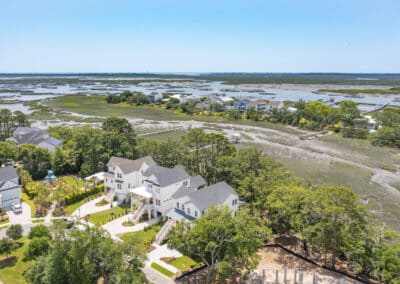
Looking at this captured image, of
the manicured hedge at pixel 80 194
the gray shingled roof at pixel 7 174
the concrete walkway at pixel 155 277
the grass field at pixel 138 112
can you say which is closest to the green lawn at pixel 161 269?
the concrete walkway at pixel 155 277

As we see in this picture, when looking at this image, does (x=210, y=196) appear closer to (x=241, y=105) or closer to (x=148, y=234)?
(x=148, y=234)

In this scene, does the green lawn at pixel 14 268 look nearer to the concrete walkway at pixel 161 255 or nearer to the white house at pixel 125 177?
the concrete walkway at pixel 161 255

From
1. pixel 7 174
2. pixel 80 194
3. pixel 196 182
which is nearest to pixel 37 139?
pixel 7 174

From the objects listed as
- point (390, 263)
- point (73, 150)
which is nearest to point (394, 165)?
point (390, 263)

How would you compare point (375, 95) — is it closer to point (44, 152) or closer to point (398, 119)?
point (398, 119)

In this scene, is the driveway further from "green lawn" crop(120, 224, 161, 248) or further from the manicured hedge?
"green lawn" crop(120, 224, 161, 248)
